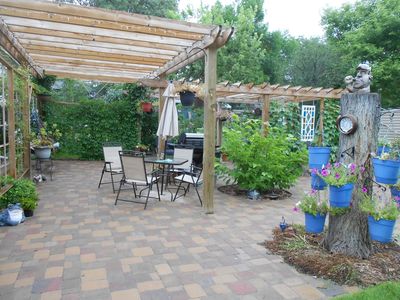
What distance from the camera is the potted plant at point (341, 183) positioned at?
273 cm

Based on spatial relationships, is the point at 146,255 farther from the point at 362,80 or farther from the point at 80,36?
the point at 80,36

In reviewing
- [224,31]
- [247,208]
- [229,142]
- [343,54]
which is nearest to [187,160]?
[229,142]

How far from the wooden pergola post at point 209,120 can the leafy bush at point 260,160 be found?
3.64 ft

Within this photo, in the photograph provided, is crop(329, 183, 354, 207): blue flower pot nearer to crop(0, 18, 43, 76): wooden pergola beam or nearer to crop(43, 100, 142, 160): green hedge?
crop(0, 18, 43, 76): wooden pergola beam

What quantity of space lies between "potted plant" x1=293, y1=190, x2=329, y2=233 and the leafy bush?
1953 mm

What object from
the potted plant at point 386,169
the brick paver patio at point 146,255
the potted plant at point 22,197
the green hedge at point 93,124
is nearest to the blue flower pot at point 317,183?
the potted plant at point 386,169

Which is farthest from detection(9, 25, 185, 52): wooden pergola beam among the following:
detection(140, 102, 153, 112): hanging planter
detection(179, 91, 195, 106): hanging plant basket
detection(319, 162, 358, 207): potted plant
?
detection(140, 102, 153, 112): hanging planter

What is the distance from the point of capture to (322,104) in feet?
27.3

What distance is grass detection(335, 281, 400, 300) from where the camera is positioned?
7.43 feet

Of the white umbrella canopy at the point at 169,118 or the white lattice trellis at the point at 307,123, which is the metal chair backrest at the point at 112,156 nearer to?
the white umbrella canopy at the point at 169,118

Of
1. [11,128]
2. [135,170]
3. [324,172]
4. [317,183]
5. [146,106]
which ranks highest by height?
[146,106]

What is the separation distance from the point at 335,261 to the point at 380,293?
1.49ft

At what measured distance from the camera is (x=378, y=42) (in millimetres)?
13547

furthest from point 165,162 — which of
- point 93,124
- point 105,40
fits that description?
point 93,124
